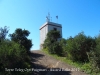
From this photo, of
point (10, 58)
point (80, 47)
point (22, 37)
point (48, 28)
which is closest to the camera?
point (10, 58)

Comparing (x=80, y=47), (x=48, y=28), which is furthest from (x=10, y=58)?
(x=48, y=28)

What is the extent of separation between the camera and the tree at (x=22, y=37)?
19.4 m

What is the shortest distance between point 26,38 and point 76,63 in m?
7.16

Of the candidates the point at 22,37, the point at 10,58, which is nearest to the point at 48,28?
the point at 22,37

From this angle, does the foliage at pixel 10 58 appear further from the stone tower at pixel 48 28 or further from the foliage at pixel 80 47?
the stone tower at pixel 48 28

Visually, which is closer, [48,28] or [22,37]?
[22,37]

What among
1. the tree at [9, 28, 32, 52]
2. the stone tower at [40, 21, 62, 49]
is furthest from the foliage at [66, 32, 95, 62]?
the stone tower at [40, 21, 62, 49]

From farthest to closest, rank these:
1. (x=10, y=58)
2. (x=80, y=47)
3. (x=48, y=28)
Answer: (x=48, y=28)
(x=80, y=47)
(x=10, y=58)

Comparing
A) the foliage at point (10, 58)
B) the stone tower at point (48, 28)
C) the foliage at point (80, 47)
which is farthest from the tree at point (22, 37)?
the stone tower at point (48, 28)

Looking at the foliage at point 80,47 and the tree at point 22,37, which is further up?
the tree at point 22,37

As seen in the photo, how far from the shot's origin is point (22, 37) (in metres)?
19.8

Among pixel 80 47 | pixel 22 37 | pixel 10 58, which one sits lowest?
pixel 10 58

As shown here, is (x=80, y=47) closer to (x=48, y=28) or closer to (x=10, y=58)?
(x=10, y=58)

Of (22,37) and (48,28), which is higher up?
(48,28)
